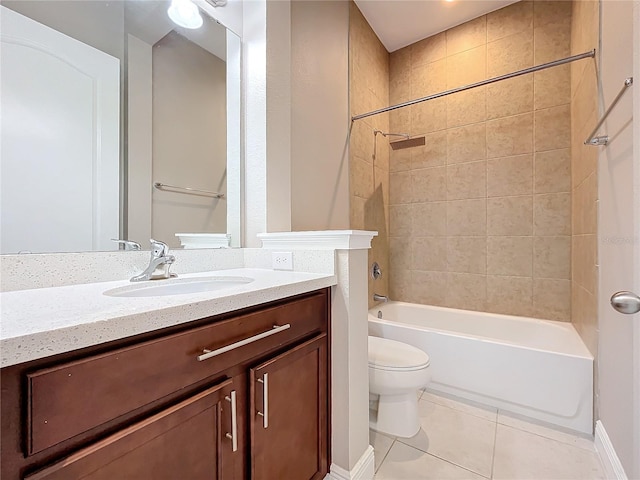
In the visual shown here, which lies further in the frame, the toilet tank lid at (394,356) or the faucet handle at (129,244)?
the toilet tank lid at (394,356)

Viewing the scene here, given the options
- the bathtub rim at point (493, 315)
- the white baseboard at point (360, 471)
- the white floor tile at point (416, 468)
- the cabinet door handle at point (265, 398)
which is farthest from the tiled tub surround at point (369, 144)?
the cabinet door handle at point (265, 398)

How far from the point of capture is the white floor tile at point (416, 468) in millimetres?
1266

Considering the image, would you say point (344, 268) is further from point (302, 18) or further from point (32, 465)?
point (302, 18)

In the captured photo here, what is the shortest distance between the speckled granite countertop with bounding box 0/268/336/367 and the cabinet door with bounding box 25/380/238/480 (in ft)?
0.62

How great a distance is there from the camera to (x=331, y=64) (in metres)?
2.04

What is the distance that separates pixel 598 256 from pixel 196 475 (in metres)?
1.86

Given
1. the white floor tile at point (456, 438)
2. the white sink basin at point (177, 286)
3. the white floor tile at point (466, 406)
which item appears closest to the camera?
the white sink basin at point (177, 286)

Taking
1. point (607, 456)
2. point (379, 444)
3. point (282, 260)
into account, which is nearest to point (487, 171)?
point (607, 456)

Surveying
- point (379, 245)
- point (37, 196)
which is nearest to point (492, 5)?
point (379, 245)

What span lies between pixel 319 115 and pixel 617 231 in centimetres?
164

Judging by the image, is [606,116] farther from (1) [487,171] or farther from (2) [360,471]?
(2) [360,471]

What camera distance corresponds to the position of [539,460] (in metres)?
1.35

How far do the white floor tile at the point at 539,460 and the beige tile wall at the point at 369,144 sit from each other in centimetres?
126

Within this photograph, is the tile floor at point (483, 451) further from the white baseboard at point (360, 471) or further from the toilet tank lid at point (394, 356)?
the toilet tank lid at point (394, 356)
